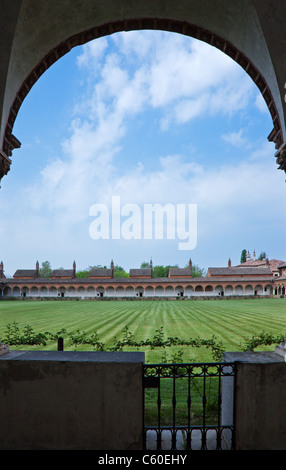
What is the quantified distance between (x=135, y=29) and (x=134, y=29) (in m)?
0.01

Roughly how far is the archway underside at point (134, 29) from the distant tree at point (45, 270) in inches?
3664

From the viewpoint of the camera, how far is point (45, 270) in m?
92.4

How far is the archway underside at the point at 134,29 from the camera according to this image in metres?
3.75

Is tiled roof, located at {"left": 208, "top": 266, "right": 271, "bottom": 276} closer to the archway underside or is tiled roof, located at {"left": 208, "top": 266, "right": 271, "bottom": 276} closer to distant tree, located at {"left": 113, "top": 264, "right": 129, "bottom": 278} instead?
distant tree, located at {"left": 113, "top": 264, "right": 129, "bottom": 278}

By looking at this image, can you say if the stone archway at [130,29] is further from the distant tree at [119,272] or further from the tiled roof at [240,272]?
the distant tree at [119,272]

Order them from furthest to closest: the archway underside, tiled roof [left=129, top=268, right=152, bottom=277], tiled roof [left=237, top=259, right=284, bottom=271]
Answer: tiled roof [left=237, top=259, right=284, bottom=271] → tiled roof [left=129, top=268, right=152, bottom=277] → the archway underside

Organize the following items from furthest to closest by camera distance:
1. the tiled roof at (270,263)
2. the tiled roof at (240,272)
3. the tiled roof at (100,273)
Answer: the tiled roof at (270,263) < the tiled roof at (100,273) < the tiled roof at (240,272)

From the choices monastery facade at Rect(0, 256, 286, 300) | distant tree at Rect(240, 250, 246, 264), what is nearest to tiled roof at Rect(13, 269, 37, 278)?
monastery facade at Rect(0, 256, 286, 300)

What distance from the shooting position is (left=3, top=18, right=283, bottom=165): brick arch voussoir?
3.79m

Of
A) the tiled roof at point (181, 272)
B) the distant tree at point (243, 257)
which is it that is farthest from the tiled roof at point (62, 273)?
the distant tree at point (243, 257)

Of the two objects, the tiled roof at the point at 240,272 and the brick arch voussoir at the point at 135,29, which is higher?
the brick arch voussoir at the point at 135,29

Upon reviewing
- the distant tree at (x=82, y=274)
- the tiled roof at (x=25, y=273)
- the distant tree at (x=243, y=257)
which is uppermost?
the distant tree at (x=243, y=257)

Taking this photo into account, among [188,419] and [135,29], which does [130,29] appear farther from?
[188,419]
